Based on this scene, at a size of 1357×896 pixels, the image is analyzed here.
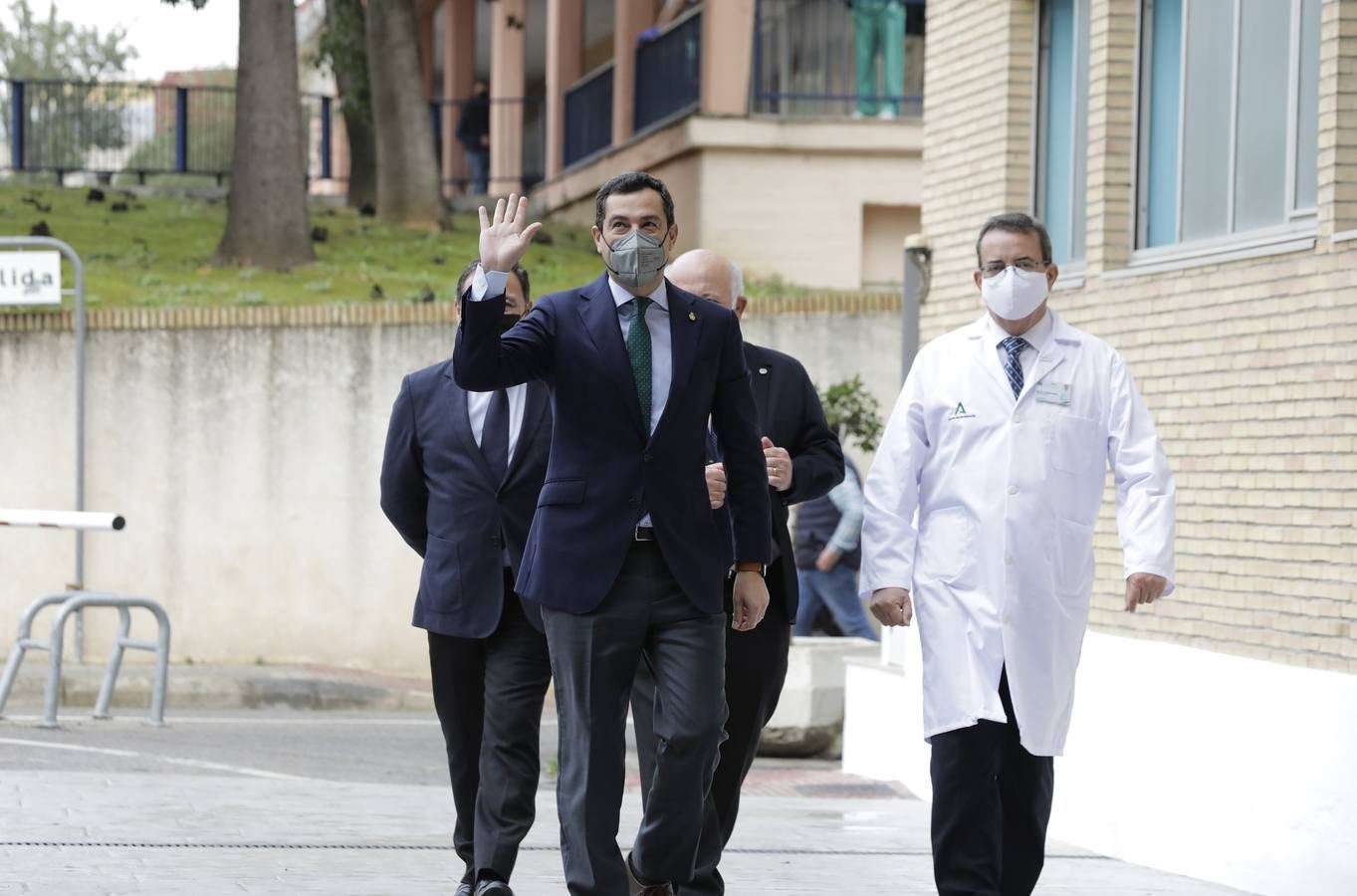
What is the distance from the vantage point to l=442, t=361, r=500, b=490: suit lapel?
6883mm

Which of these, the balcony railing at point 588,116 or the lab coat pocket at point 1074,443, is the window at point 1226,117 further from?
the balcony railing at point 588,116

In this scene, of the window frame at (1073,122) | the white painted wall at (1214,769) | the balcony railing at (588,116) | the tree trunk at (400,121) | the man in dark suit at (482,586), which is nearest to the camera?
the man in dark suit at (482,586)

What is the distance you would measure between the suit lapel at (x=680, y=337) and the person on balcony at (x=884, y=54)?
1684cm

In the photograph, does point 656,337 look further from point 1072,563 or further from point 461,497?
point 1072,563

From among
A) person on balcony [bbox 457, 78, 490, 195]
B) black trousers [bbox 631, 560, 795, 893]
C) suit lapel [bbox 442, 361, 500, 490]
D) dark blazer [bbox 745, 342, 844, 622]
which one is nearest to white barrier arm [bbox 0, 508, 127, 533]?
suit lapel [bbox 442, 361, 500, 490]

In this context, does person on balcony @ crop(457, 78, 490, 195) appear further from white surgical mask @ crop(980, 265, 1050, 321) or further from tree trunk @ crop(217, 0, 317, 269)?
white surgical mask @ crop(980, 265, 1050, 321)

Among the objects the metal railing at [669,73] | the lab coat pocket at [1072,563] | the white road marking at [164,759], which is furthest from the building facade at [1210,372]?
the metal railing at [669,73]

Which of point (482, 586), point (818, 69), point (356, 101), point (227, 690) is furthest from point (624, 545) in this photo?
point (356, 101)

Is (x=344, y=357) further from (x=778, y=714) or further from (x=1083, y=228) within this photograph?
(x=1083, y=228)

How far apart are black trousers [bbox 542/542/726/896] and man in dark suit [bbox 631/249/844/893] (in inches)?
22.3

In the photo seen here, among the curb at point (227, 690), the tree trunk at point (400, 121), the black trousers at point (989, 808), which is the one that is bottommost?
the curb at point (227, 690)

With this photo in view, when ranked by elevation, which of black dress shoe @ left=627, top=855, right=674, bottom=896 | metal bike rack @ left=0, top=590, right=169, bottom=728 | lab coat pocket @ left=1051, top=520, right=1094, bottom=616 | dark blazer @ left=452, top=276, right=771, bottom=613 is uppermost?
dark blazer @ left=452, top=276, right=771, bottom=613

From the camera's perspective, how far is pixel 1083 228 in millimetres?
11398

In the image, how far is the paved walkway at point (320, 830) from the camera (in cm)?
732
